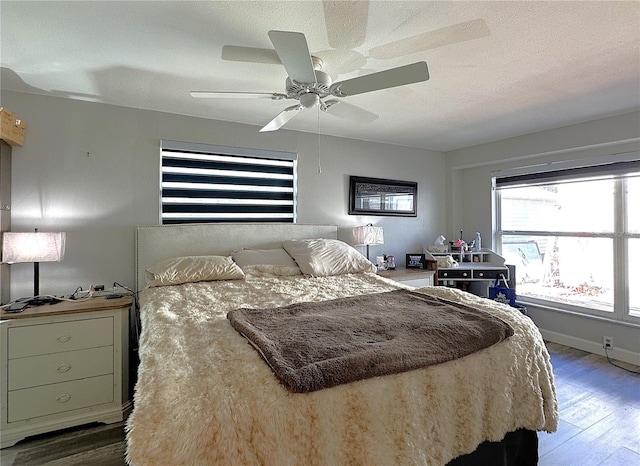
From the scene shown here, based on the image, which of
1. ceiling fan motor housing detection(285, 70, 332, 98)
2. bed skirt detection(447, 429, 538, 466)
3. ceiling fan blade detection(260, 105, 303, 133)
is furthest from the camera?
ceiling fan blade detection(260, 105, 303, 133)

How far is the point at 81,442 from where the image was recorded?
6.29ft

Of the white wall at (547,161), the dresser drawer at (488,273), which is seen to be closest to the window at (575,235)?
the white wall at (547,161)

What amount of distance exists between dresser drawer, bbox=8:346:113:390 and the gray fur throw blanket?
4.05ft

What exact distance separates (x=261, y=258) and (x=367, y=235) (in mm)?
1228

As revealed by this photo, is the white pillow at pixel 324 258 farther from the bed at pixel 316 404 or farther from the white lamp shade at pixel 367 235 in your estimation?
the bed at pixel 316 404

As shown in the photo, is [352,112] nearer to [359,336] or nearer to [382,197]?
[359,336]

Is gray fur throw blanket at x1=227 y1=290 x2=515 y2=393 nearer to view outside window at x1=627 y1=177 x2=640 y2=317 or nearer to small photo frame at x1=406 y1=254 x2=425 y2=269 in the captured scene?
small photo frame at x1=406 y1=254 x2=425 y2=269

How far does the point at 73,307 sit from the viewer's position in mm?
2076

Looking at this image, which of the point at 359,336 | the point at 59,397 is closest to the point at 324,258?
the point at 359,336

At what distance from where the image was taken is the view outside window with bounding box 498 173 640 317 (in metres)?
3.16

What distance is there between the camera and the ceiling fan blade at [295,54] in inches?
53.0

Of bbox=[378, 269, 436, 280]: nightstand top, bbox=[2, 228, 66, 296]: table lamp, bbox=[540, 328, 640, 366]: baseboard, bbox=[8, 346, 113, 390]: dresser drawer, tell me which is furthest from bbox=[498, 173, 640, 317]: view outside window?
bbox=[2, 228, 66, 296]: table lamp

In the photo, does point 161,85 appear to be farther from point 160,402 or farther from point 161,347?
point 160,402

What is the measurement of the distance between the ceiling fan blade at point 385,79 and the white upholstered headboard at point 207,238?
181cm
